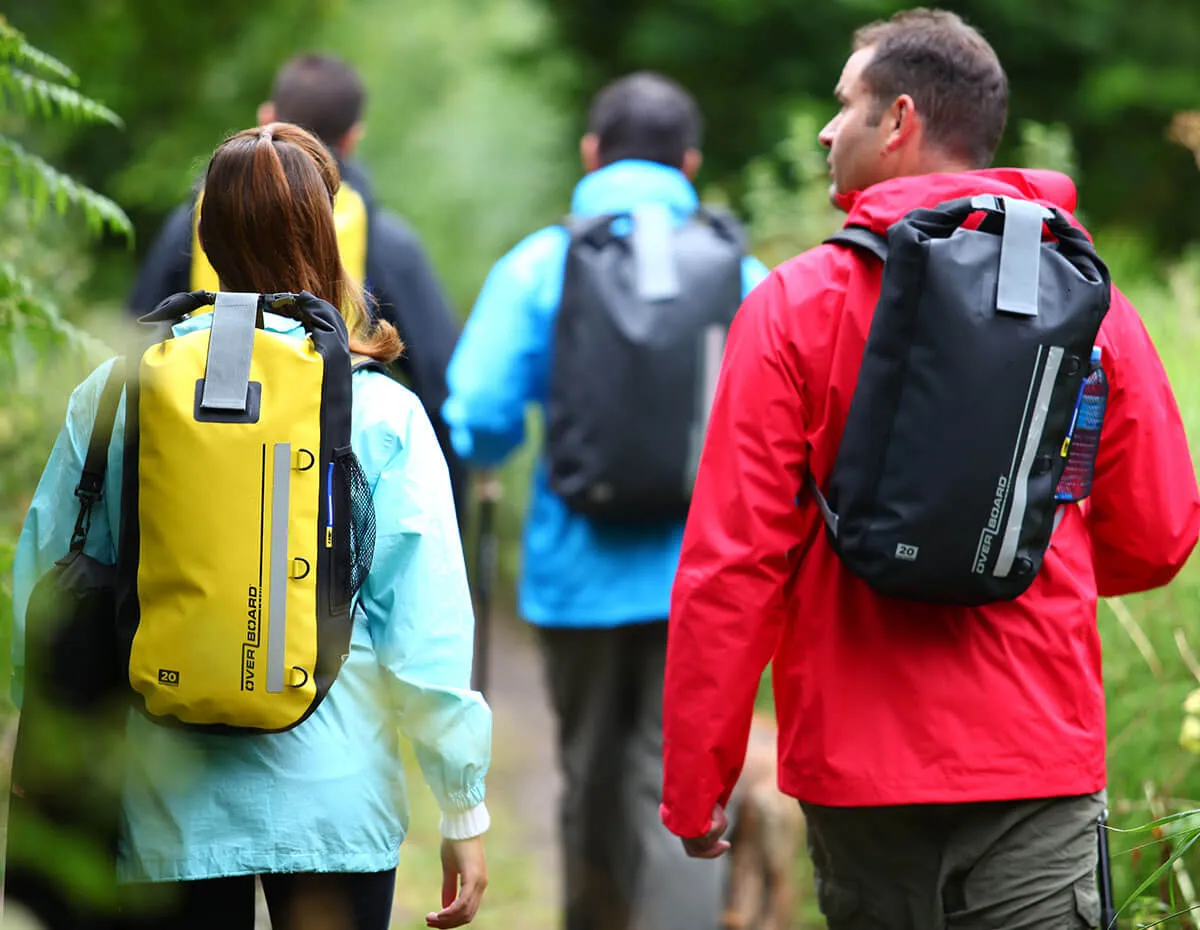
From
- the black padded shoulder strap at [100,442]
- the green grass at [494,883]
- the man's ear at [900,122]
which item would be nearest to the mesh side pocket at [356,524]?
the black padded shoulder strap at [100,442]

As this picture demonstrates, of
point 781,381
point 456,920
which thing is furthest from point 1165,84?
point 456,920

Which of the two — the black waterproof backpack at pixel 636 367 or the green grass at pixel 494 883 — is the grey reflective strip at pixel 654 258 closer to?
the black waterproof backpack at pixel 636 367

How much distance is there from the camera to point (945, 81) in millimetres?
2691

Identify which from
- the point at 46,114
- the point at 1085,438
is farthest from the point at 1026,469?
the point at 46,114

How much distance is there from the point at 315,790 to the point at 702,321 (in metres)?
2.10

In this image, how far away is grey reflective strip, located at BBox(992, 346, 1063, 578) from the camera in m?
2.32

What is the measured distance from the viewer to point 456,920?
2.42 meters

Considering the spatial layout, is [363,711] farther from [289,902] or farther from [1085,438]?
[1085,438]

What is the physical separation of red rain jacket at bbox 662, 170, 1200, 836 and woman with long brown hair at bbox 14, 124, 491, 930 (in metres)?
0.41

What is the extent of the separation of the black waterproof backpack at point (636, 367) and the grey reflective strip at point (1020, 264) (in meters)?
1.74

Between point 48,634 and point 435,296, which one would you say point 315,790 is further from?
point 435,296

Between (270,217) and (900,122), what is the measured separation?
112 cm

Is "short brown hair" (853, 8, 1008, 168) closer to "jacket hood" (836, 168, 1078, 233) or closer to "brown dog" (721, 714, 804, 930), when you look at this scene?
"jacket hood" (836, 168, 1078, 233)

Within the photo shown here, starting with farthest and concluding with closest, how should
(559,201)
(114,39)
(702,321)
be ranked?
1. (559,201)
2. (114,39)
3. (702,321)
